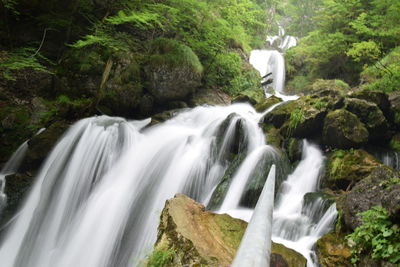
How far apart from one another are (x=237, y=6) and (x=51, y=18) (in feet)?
26.1

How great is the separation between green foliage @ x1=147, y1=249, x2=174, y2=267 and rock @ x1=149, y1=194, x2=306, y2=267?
3 centimetres

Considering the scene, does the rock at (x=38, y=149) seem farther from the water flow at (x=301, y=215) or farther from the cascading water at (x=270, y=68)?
the cascading water at (x=270, y=68)

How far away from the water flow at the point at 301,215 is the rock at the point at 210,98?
5943 millimetres

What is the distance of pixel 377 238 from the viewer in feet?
10.3

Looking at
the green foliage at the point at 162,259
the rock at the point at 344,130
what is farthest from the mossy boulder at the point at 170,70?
the green foliage at the point at 162,259

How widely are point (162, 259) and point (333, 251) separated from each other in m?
2.95

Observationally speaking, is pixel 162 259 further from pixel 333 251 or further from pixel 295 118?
pixel 295 118

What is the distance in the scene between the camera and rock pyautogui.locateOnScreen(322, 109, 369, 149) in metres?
6.90

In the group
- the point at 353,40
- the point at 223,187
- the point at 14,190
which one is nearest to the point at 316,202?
the point at 223,187

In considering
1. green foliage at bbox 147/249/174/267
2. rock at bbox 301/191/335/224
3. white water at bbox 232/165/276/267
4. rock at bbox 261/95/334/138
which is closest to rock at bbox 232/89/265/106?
rock at bbox 261/95/334/138

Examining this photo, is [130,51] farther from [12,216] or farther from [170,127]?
[12,216]

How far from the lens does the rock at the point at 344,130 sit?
690 cm

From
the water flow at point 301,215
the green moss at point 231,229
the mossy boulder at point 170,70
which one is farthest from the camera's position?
the mossy boulder at point 170,70

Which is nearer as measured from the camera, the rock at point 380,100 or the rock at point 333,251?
the rock at point 333,251
